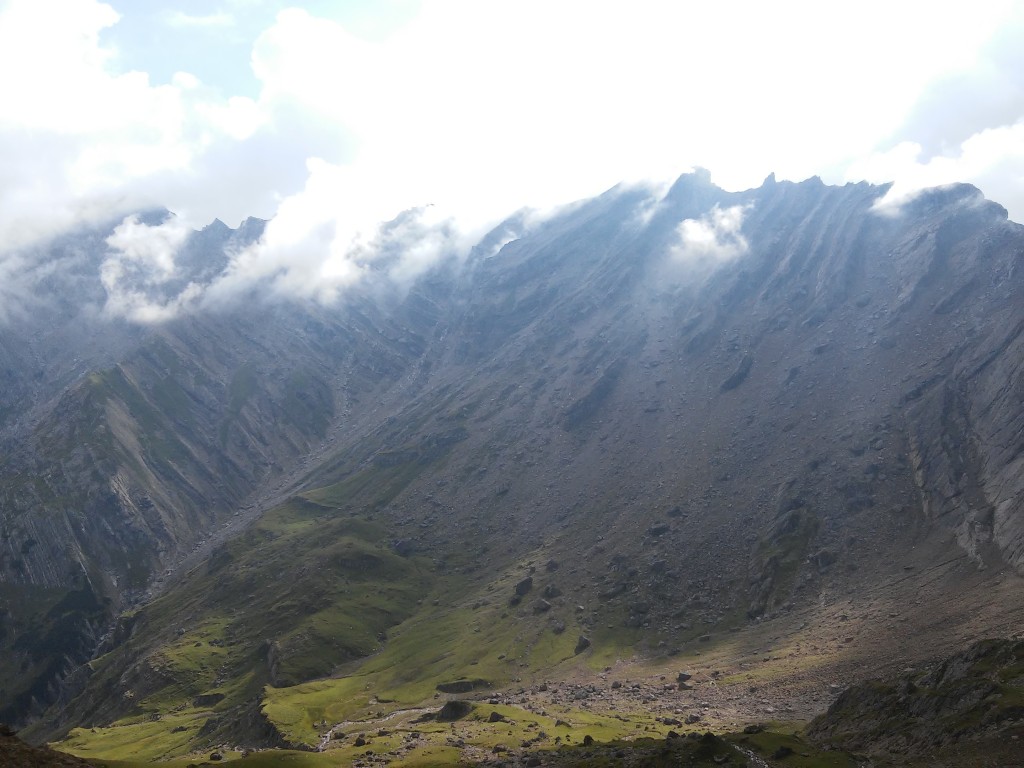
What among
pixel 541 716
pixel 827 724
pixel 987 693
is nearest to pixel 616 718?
pixel 541 716

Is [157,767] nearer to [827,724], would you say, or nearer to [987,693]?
[827,724]

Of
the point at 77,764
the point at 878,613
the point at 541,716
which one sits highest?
the point at 77,764

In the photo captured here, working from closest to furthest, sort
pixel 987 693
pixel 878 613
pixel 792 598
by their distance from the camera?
1. pixel 987 693
2. pixel 878 613
3. pixel 792 598

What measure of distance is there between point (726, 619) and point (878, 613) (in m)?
42.1

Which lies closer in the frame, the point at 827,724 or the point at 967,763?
the point at 967,763

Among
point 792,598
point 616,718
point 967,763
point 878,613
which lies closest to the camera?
point 967,763

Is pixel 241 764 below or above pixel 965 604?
above

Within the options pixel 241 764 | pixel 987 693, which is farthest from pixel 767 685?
pixel 241 764

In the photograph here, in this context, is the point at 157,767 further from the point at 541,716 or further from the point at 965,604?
the point at 965,604

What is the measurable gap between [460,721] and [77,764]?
3506 inches

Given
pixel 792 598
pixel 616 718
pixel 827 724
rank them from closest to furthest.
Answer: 1. pixel 827 724
2. pixel 616 718
3. pixel 792 598

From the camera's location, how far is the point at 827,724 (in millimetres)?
106250

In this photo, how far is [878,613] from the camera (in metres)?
166

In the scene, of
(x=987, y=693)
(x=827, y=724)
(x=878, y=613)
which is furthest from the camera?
(x=878, y=613)
